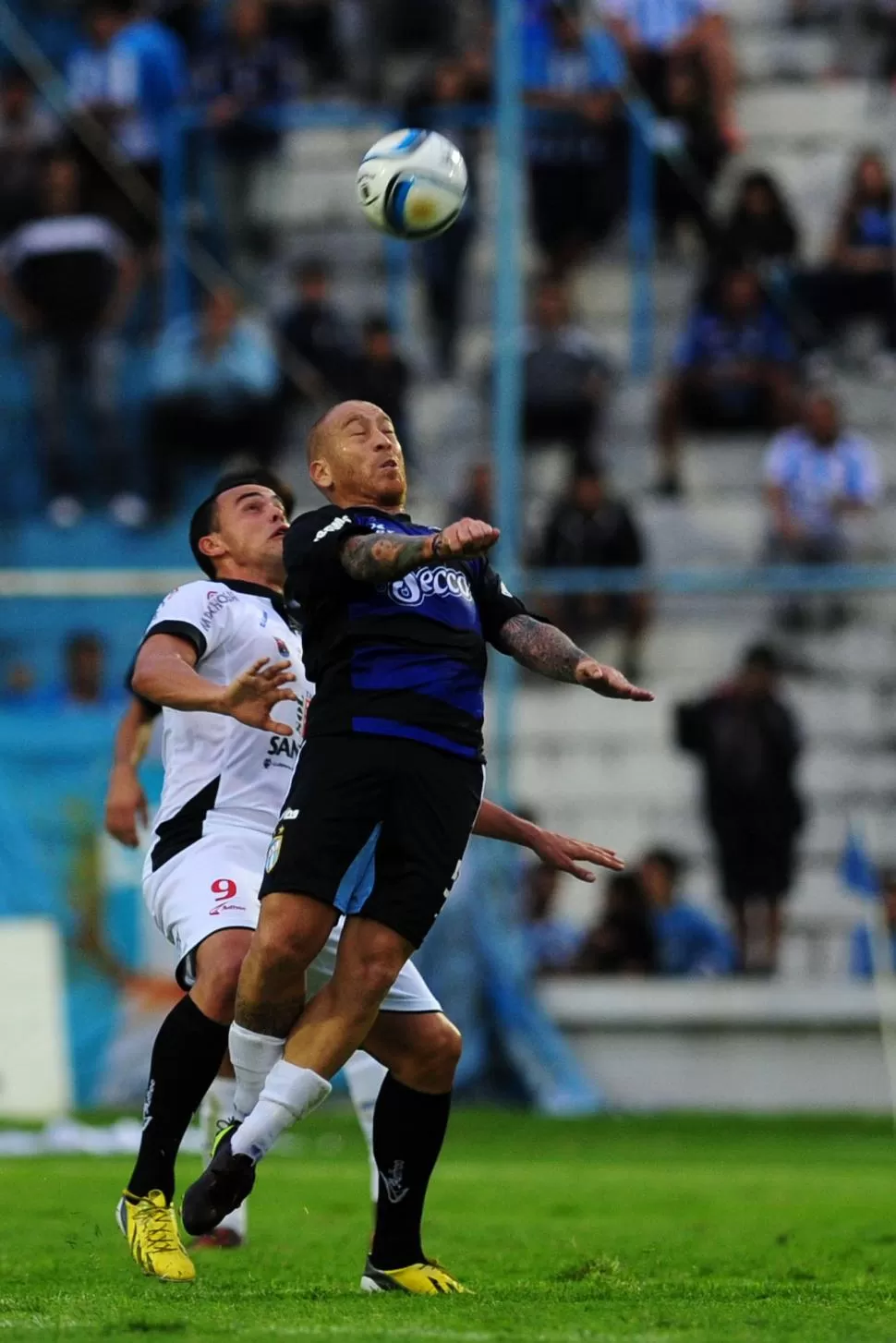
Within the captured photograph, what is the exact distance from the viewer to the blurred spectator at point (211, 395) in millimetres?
17109

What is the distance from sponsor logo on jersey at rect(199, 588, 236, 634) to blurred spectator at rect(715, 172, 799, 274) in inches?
462

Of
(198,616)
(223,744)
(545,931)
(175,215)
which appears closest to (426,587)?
(198,616)

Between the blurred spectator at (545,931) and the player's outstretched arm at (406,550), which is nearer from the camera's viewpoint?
the player's outstretched arm at (406,550)

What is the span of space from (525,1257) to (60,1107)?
8057mm

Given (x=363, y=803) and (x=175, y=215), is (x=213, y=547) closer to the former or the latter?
(x=363, y=803)

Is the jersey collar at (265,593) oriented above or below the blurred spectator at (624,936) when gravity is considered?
above

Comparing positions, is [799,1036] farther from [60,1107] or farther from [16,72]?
[16,72]

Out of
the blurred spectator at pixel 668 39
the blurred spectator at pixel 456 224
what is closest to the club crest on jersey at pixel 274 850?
the blurred spectator at pixel 456 224

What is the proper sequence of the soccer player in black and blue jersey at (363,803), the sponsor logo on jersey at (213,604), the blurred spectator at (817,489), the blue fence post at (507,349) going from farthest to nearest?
the blurred spectator at (817,489) → the blue fence post at (507,349) → the sponsor logo on jersey at (213,604) → the soccer player in black and blue jersey at (363,803)

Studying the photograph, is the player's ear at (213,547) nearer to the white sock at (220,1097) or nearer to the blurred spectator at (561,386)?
the white sock at (220,1097)

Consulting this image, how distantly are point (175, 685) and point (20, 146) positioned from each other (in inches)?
531

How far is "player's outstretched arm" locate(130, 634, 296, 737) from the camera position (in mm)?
6461

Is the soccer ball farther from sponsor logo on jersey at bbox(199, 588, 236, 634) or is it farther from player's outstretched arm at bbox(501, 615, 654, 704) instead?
player's outstretched arm at bbox(501, 615, 654, 704)

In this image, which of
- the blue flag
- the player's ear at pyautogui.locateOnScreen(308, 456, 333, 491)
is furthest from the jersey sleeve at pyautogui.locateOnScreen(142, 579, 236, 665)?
the blue flag
